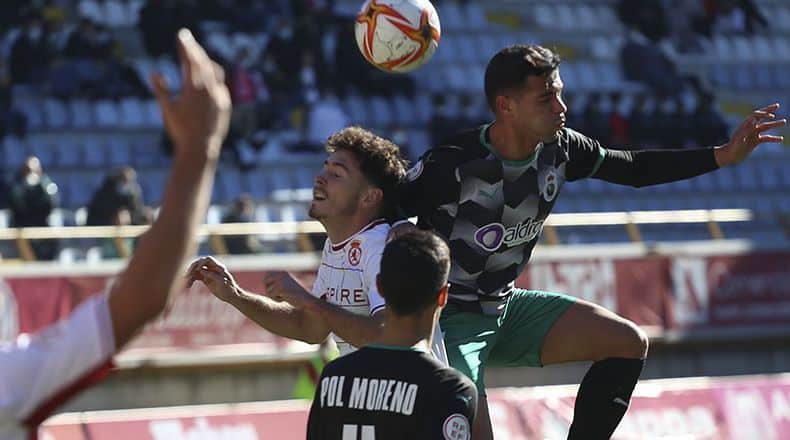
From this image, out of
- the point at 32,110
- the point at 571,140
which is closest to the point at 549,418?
the point at 571,140

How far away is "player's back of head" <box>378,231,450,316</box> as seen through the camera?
4.46 metres

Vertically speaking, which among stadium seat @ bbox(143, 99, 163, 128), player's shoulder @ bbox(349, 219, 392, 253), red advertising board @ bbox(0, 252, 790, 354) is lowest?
red advertising board @ bbox(0, 252, 790, 354)

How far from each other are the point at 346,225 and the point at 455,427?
1.61 m

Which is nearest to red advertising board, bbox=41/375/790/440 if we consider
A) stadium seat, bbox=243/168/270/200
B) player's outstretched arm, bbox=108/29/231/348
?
player's outstretched arm, bbox=108/29/231/348

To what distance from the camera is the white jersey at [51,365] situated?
2.91 m

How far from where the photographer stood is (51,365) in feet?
9.53

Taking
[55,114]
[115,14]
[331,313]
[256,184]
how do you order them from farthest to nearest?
[115,14]
[256,184]
[55,114]
[331,313]

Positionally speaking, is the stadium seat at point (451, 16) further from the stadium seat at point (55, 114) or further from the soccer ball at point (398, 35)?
the soccer ball at point (398, 35)

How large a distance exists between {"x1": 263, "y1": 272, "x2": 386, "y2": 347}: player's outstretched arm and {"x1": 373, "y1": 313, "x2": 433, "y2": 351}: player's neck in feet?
1.74

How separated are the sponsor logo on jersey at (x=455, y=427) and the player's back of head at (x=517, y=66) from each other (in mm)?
1923

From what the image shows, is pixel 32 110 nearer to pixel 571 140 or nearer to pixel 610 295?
pixel 610 295

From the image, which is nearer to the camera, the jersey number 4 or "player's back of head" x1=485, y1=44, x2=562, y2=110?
the jersey number 4

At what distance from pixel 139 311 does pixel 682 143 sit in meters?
18.2

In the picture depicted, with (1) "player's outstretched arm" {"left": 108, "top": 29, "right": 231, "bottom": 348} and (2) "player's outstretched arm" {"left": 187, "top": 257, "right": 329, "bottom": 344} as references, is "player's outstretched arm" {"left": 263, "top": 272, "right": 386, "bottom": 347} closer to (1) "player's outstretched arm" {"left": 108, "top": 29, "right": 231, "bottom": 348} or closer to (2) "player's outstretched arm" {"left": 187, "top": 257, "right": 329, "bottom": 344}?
(2) "player's outstretched arm" {"left": 187, "top": 257, "right": 329, "bottom": 344}
